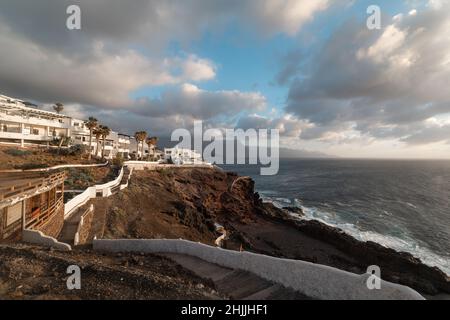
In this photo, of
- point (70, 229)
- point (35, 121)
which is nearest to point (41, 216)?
point (70, 229)

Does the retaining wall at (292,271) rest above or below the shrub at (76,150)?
below

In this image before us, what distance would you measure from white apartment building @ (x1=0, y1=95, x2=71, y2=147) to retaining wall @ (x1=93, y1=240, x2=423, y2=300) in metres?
41.2

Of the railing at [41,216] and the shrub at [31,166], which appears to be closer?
the railing at [41,216]

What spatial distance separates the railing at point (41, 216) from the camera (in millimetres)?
12782

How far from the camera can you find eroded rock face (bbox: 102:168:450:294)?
68.6 ft

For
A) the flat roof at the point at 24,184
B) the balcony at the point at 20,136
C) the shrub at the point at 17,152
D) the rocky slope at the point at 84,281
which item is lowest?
the rocky slope at the point at 84,281

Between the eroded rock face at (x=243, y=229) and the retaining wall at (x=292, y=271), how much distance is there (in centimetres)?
602

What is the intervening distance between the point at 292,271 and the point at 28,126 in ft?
177

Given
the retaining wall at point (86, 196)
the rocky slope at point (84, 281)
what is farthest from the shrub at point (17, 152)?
the rocky slope at point (84, 281)

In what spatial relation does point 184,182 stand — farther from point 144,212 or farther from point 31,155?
point 31,155

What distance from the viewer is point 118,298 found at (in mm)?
6742

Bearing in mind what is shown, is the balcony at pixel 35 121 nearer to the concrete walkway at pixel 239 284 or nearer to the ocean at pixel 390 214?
the concrete walkway at pixel 239 284

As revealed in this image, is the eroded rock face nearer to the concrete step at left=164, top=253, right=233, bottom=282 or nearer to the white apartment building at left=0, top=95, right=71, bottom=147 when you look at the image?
the concrete step at left=164, top=253, right=233, bottom=282

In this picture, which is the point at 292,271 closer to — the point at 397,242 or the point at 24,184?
the point at 24,184
